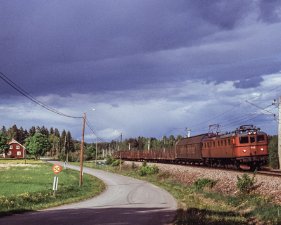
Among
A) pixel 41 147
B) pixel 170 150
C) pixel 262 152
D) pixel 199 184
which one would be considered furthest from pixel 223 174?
pixel 41 147

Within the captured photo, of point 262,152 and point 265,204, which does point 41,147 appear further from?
point 265,204

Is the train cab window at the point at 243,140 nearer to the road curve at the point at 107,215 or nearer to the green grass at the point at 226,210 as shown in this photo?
the green grass at the point at 226,210

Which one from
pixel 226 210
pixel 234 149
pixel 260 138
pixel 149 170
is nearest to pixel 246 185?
pixel 226 210

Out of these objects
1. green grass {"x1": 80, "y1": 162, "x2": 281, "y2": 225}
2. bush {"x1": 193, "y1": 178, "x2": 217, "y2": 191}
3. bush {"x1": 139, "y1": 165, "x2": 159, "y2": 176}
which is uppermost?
bush {"x1": 139, "y1": 165, "x2": 159, "y2": 176}

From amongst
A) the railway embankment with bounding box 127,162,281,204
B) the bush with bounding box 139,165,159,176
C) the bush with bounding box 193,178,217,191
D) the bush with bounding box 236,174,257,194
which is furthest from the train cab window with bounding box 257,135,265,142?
the bush with bounding box 139,165,159,176

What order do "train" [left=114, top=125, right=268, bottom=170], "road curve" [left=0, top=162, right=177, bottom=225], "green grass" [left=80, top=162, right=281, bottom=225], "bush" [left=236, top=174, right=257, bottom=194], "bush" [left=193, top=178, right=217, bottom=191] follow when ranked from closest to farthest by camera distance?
"green grass" [left=80, top=162, right=281, bottom=225]
"road curve" [left=0, top=162, right=177, bottom=225]
"bush" [left=236, top=174, right=257, bottom=194]
"bush" [left=193, top=178, right=217, bottom=191]
"train" [left=114, top=125, right=268, bottom=170]

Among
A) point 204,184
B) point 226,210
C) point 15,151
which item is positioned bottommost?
point 226,210

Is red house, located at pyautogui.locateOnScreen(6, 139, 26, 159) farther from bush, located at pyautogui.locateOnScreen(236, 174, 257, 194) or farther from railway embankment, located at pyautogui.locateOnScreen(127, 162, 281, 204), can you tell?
bush, located at pyautogui.locateOnScreen(236, 174, 257, 194)

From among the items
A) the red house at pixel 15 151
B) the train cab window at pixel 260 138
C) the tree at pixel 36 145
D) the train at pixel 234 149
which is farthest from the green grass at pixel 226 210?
the red house at pixel 15 151

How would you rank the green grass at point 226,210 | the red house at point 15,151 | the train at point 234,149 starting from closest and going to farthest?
the green grass at point 226,210 → the train at point 234,149 → the red house at point 15,151

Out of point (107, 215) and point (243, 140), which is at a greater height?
point (243, 140)

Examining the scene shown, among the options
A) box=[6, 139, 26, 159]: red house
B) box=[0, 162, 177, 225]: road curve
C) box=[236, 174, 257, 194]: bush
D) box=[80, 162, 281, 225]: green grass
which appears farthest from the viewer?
box=[6, 139, 26, 159]: red house

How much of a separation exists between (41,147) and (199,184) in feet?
433

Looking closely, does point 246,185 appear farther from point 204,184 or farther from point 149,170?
point 149,170
